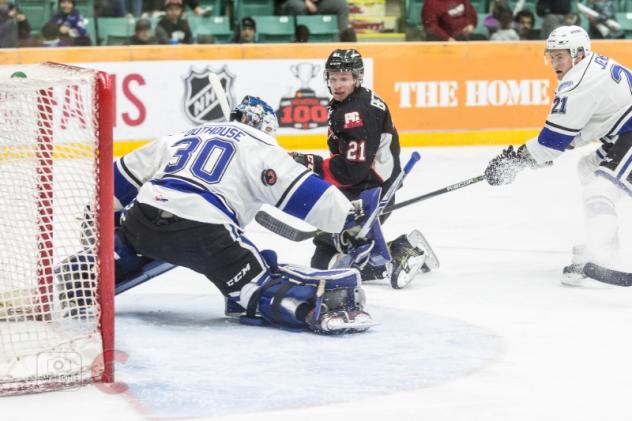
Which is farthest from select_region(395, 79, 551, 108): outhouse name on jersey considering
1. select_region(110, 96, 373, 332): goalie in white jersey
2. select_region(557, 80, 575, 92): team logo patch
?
select_region(110, 96, 373, 332): goalie in white jersey

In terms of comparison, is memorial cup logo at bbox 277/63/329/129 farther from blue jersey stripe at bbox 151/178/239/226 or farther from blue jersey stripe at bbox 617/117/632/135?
blue jersey stripe at bbox 151/178/239/226

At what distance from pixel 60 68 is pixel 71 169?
0.34 metres

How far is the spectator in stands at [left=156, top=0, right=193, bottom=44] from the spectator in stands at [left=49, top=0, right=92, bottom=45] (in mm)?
540

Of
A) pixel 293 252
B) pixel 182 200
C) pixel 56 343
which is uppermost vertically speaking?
pixel 182 200

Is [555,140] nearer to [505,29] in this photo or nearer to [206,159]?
[206,159]

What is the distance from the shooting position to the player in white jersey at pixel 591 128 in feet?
16.3

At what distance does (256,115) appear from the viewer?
419 centimetres

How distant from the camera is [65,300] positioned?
3668 millimetres

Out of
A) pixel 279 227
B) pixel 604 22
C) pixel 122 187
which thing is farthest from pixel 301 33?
pixel 122 187

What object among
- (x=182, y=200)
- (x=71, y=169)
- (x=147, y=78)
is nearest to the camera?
(x=71, y=169)

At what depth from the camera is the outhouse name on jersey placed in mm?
9094

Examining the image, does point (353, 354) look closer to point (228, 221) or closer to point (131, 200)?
point (228, 221)

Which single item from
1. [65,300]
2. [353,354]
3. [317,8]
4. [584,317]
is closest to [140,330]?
[65,300]

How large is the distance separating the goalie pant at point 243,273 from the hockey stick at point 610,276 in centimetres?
120
